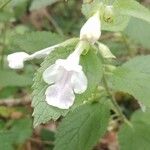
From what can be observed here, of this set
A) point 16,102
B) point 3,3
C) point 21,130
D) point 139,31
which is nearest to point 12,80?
point 21,130

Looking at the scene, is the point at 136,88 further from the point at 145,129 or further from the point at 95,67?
the point at 145,129

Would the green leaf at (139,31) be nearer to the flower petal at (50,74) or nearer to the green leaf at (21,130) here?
the green leaf at (21,130)

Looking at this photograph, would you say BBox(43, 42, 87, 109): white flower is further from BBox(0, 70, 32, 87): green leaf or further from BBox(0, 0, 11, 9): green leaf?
BBox(0, 70, 32, 87): green leaf

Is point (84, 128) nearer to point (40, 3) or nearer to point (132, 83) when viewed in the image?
point (132, 83)

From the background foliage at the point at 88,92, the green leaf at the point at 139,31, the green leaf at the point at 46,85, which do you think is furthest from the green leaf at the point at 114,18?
the green leaf at the point at 139,31

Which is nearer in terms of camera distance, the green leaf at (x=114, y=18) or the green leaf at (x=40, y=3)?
the green leaf at (x=114, y=18)

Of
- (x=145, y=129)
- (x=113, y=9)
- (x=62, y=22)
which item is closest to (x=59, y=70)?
(x=113, y=9)

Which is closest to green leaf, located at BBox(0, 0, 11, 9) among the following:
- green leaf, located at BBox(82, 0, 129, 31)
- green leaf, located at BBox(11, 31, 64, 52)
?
green leaf, located at BBox(11, 31, 64, 52)
